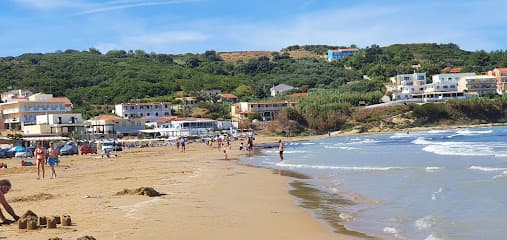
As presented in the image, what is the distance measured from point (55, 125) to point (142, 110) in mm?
17551

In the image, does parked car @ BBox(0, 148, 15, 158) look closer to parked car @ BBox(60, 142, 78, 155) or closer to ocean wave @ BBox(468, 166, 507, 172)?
parked car @ BBox(60, 142, 78, 155)

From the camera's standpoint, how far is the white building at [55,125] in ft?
238

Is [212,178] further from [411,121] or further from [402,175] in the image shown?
[411,121]

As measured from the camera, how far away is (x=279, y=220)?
11.8 meters

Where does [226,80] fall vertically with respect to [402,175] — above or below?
above

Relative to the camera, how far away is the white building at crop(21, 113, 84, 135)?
72562mm

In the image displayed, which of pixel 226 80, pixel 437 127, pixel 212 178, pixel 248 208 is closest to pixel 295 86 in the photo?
pixel 226 80

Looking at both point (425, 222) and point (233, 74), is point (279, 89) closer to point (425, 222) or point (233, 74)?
point (233, 74)

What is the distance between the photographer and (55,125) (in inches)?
2933

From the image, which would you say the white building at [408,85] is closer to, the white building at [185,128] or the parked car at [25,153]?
the white building at [185,128]

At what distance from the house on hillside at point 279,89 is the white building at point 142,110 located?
35.9 metres

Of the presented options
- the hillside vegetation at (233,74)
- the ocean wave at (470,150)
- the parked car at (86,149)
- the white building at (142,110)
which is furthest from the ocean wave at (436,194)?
the hillside vegetation at (233,74)

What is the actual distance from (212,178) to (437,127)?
78338mm

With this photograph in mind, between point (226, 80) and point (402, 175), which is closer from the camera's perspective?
point (402, 175)
